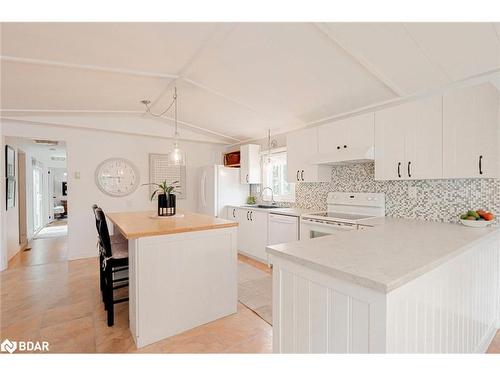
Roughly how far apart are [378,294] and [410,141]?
6.78 feet

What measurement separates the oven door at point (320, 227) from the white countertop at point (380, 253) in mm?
847

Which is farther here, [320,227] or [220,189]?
[220,189]

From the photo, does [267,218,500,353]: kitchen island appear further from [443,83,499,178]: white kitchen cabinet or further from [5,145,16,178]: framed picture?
[5,145,16,178]: framed picture

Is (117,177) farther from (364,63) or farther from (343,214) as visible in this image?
(364,63)

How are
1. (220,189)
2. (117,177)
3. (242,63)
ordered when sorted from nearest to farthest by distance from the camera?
(242,63), (117,177), (220,189)

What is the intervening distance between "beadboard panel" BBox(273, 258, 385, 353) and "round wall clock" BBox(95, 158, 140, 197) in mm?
4096

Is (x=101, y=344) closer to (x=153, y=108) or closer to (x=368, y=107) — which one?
(x=153, y=108)

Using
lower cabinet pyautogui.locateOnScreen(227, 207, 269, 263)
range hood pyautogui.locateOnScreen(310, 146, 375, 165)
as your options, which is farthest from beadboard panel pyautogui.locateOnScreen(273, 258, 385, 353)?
lower cabinet pyautogui.locateOnScreen(227, 207, 269, 263)

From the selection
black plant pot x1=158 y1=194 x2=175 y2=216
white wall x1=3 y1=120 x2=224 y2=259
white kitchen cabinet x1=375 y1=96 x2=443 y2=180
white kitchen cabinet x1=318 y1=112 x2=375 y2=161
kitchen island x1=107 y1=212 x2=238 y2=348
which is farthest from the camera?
white wall x1=3 y1=120 x2=224 y2=259

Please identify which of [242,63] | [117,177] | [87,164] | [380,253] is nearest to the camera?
[380,253]

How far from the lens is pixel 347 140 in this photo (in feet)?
9.90

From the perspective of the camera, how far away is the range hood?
8.97 ft

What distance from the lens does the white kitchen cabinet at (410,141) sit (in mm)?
2285

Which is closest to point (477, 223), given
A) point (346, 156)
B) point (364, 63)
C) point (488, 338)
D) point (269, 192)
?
point (488, 338)
